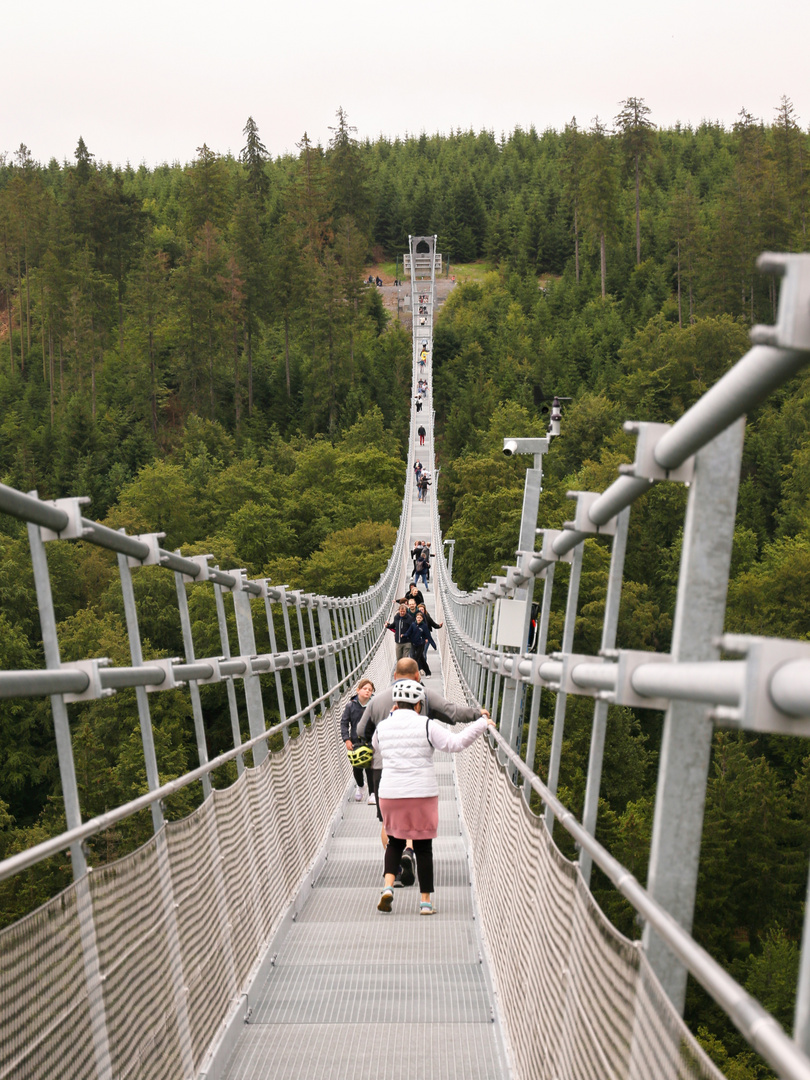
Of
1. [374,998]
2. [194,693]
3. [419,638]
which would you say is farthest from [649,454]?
[419,638]

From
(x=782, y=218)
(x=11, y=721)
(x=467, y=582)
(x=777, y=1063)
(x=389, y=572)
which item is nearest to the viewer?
(x=777, y=1063)

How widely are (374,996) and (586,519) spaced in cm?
266

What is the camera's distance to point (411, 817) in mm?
6230

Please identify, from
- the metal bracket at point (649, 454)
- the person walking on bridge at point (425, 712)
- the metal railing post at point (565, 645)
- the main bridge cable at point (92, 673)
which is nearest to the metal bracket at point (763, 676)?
the metal bracket at point (649, 454)

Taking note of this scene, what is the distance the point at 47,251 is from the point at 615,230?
35212 millimetres

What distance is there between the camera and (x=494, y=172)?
12506cm

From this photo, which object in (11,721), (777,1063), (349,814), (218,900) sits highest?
(777,1063)

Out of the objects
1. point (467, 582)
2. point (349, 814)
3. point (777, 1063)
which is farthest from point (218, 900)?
point (467, 582)

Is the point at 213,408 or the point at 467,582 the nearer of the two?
the point at 467,582

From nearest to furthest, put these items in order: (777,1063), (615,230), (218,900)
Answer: (777,1063), (218,900), (615,230)

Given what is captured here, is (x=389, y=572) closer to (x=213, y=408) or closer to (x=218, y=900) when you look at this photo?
(x=218, y=900)

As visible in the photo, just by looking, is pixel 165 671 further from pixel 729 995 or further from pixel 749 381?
pixel 729 995

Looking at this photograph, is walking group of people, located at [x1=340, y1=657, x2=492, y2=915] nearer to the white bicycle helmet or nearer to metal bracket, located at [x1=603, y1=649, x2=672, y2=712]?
the white bicycle helmet

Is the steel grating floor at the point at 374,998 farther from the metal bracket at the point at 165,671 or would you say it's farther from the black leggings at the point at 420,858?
the metal bracket at the point at 165,671
